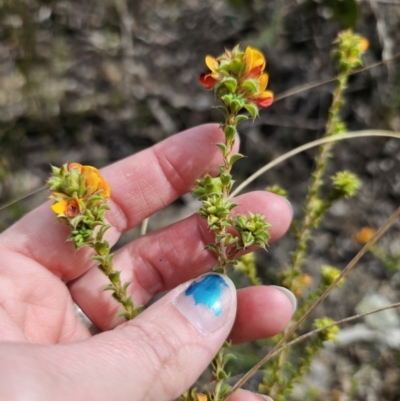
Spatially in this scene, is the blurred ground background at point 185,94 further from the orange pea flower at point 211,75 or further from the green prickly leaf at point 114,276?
the orange pea flower at point 211,75

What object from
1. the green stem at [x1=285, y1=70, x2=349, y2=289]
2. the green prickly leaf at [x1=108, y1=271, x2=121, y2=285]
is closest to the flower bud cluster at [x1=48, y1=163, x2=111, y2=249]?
the green prickly leaf at [x1=108, y1=271, x2=121, y2=285]

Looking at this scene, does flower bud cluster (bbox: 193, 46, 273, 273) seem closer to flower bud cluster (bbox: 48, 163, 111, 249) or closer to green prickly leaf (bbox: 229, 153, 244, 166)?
green prickly leaf (bbox: 229, 153, 244, 166)

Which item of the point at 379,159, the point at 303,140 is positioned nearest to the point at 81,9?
the point at 303,140

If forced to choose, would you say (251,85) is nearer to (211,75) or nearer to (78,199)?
(211,75)

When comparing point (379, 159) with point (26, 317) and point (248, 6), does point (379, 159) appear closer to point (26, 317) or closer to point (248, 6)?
point (248, 6)

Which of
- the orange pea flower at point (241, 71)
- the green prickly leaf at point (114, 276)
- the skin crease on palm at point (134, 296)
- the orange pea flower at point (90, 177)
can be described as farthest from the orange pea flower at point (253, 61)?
the green prickly leaf at point (114, 276)

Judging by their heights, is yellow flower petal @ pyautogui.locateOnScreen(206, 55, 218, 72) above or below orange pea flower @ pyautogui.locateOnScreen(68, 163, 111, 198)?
above
